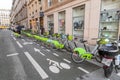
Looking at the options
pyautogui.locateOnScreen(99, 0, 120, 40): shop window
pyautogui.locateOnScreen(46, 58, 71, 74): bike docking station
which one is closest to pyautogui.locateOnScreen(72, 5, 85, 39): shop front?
pyautogui.locateOnScreen(99, 0, 120, 40): shop window

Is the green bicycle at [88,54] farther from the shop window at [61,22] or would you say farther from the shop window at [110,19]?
the shop window at [61,22]

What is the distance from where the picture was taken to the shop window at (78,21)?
10.3 m

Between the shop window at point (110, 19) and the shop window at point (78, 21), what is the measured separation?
2295 millimetres

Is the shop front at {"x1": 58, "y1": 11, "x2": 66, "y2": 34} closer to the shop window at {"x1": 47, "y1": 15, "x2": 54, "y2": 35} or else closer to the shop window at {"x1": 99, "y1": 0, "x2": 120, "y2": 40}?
the shop window at {"x1": 47, "y1": 15, "x2": 54, "y2": 35}

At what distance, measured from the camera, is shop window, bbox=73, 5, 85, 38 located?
10.3m

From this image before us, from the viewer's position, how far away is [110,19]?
7.77m

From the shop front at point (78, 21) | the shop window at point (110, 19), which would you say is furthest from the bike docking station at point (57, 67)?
the shop front at point (78, 21)

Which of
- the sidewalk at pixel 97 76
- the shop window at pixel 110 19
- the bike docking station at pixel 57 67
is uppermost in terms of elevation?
the shop window at pixel 110 19

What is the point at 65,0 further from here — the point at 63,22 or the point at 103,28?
the point at 103,28

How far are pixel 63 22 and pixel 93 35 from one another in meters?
4.94

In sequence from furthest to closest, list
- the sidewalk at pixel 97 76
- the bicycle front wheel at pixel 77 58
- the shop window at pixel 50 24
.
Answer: the shop window at pixel 50 24
the bicycle front wheel at pixel 77 58
the sidewalk at pixel 97 76

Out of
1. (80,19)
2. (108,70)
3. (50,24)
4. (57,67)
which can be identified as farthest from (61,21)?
(108,70)

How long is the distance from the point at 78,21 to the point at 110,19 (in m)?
3.44

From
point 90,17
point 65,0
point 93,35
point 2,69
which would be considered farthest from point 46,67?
point 65,0
